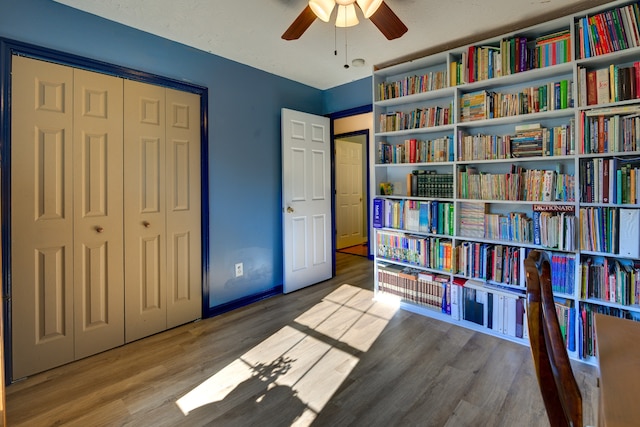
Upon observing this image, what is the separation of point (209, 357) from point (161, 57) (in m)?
2.47

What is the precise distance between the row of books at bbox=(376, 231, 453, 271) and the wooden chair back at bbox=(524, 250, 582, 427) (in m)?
2.01

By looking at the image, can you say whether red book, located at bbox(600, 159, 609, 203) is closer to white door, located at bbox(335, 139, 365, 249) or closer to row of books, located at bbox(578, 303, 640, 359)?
row of books, located at bbox(578, 303, 640, 359)

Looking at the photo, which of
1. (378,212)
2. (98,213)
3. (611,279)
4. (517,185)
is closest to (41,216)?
(98,213)

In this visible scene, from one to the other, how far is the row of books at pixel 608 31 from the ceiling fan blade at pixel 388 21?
130 cm

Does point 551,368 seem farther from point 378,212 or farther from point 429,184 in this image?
point 378,212

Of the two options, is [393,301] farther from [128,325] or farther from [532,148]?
[128,325]

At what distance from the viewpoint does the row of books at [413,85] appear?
283cm

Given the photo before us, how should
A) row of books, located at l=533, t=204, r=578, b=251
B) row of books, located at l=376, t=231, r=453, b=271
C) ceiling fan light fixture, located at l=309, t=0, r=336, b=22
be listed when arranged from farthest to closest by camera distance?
1. row of books, located at l=376, t=231, r=453, b=271
2. row of books, located at l=533, t=204, r=578, b=251
3. ceiling fan light fixture, located at l=309, t=0, r=336, b=22

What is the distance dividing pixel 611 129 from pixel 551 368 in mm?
2124

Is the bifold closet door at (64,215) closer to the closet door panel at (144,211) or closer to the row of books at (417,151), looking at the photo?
the closet door panel at (144,211)

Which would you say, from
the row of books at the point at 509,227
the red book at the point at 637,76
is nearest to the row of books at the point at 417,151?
the row of books at the point at 509,227

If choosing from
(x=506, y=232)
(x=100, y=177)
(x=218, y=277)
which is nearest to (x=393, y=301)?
(x=506, y=232)

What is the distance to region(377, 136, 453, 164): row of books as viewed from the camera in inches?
111

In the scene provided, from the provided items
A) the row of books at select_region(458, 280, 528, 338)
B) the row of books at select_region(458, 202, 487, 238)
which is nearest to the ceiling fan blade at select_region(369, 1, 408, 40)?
the row of books at select_region(458, 202, 487, 238)
